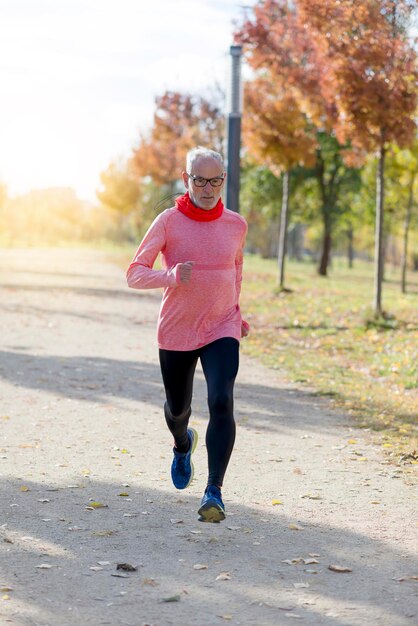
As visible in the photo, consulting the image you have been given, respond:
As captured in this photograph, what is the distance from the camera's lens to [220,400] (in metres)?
5.25

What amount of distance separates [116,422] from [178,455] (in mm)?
2705

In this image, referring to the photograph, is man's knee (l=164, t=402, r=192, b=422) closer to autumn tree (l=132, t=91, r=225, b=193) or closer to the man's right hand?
the man's right hand

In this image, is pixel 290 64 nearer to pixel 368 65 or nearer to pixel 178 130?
pixel 368 65

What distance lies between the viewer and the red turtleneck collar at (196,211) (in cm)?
530

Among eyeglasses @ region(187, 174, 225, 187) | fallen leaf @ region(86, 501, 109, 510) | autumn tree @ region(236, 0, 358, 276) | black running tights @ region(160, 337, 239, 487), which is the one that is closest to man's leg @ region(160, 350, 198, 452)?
black running tights @ region(160, 337, 239, 487)

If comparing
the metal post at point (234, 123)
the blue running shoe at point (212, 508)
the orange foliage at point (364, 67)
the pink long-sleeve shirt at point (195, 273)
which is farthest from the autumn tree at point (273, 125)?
the blue running shoe at point (212, 508)

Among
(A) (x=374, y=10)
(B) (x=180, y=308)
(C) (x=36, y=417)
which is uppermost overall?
(A) (x=374, y=10)

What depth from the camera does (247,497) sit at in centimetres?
605

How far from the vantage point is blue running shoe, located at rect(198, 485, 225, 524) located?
523cm

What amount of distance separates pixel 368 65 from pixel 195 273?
11.4 metres

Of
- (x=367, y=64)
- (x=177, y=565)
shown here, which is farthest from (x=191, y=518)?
(x=367, y=64)

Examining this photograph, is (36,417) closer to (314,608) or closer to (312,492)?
(312,492)

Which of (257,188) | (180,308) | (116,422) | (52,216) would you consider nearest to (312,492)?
(180,308)

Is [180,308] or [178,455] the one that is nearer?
[180,308]
